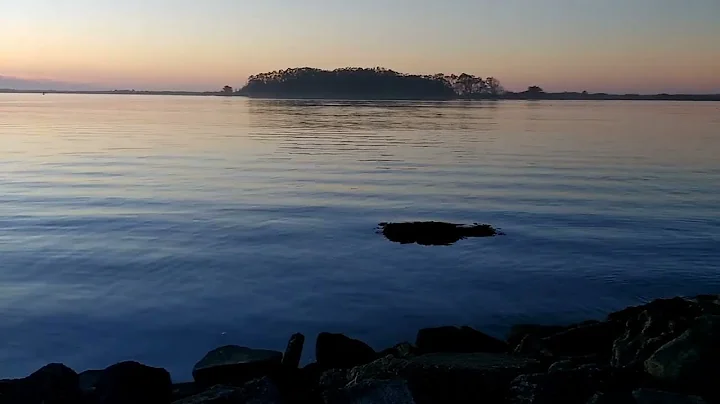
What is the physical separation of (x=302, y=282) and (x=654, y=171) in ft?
70.8

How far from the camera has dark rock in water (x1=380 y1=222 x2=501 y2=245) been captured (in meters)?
15.8

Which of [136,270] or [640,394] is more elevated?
[640,394]

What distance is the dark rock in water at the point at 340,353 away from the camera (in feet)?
27.0

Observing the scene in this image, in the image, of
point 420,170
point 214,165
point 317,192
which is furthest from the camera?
point 214,165

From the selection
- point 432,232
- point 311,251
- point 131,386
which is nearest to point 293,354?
point 131,386

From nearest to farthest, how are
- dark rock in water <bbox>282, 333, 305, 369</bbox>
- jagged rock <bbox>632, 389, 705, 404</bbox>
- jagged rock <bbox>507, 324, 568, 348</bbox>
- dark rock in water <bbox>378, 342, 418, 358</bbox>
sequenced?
jagged rock <bbox>632, 389, 705, 404</bbox> < dark rock in water <bbox>282, 333, 305, 369</bbox> < dark rock in water <bbox>378, 342, 418, 358</bbox> < jagged rock <bbox>507, 324, 568, 348</bbox>

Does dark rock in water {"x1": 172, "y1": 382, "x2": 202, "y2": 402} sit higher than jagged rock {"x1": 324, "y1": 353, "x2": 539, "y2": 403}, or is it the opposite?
jagged rock {"x1": 324, "y1": 353, "x2": 539, "y2": 403}

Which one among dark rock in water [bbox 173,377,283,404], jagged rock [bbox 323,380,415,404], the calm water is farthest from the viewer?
the calm water

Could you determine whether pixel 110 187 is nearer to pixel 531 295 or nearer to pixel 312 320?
pixel 312 320

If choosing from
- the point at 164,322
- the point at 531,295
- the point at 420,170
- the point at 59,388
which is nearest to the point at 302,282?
the point at 164,322

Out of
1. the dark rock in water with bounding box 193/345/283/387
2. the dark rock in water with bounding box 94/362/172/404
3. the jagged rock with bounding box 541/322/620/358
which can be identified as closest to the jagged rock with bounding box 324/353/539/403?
the dark rock in water with bounding box 193/345/283/387

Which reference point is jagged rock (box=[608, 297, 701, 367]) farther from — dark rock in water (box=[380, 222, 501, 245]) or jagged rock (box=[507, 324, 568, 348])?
dark rock in water (box=[380, 222, 501, 245])

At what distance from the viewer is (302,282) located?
1252cm

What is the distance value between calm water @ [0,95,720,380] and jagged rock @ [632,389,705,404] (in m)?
4.27
